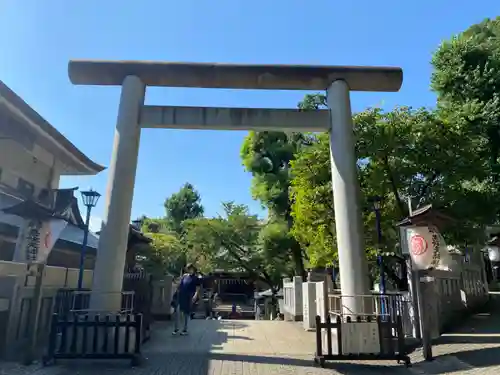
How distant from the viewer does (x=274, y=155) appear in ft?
79.7

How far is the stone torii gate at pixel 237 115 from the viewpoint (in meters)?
8.00

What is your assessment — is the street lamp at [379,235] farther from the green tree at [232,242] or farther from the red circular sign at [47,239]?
the green tree at [232,242]

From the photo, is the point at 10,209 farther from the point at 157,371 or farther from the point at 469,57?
the point at 469,57

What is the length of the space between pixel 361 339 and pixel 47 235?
6.29m

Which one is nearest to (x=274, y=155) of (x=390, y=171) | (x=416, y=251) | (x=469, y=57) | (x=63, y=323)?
(x=469, y=57)

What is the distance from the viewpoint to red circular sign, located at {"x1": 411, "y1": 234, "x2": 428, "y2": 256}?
7332mm

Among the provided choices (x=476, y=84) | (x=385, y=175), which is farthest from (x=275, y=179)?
(x=385, y=175)

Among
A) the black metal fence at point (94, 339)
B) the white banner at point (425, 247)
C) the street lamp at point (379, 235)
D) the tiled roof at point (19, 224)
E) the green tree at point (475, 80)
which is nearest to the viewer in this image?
the black metal fence at point (94, 339)

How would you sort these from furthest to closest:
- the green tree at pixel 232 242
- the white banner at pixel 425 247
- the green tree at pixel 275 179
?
the green tree at pixel 232 242, the green tree at pixel 275 179, the white banner at pixel 425 247

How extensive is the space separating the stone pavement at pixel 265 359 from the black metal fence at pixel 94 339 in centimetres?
18

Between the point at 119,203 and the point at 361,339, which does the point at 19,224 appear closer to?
the point at 119,203

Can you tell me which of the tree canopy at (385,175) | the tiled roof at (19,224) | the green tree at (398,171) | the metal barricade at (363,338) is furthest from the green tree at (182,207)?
the metal barricade at (363,338)

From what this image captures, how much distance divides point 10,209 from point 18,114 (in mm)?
3018

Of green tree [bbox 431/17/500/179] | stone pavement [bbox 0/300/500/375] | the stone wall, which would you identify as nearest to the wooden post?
the stone wall
